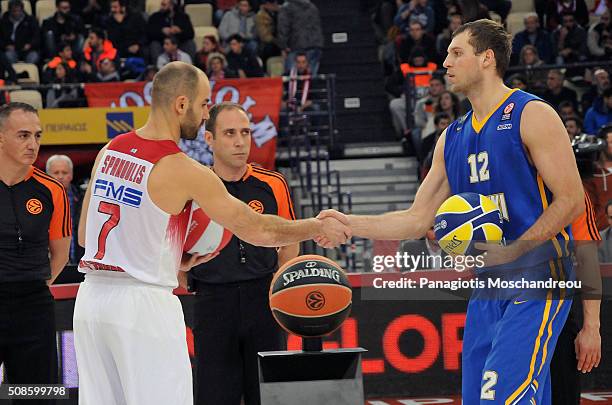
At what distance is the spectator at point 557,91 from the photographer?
16297 millimetres

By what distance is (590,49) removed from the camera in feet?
60.2

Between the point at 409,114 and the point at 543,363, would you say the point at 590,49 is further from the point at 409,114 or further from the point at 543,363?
the point at 543,363

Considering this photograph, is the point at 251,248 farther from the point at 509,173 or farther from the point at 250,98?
the point at 250,98

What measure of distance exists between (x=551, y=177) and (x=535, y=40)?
1366 centimetres

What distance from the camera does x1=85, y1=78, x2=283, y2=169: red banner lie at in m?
15.3

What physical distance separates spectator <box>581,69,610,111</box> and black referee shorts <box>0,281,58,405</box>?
10.9m

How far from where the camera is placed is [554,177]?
17.1 feet

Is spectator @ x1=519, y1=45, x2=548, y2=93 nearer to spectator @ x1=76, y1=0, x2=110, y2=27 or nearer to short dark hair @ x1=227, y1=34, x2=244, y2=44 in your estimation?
short dark hair @ x1=227, y1=34, x2=244, y2=44

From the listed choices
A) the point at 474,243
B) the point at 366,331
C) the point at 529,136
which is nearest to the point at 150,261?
the point at 474,243

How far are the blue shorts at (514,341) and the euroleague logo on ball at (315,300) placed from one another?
2.77ft

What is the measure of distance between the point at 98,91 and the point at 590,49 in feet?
27.5

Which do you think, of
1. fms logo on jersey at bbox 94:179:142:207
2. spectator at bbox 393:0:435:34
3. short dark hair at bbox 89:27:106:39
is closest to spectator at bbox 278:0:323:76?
spectator at bbox 393:0:435:34

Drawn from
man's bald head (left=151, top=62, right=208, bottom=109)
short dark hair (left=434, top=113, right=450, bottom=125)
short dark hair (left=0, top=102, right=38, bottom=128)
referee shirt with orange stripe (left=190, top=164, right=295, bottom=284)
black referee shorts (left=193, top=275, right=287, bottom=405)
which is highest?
short dark hair (left=434, top=113, right=450, bottom=125)

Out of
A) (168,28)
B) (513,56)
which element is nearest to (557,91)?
(513,56)
